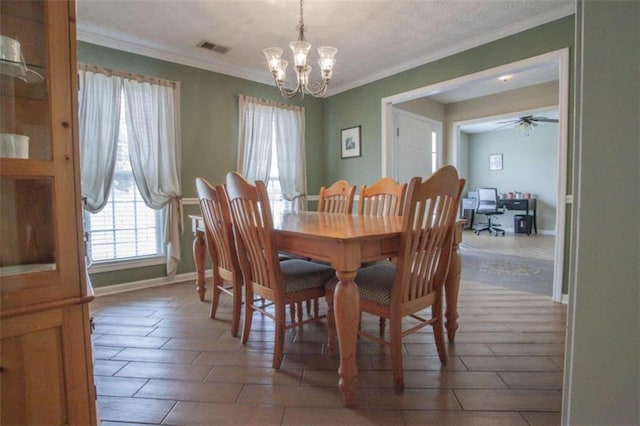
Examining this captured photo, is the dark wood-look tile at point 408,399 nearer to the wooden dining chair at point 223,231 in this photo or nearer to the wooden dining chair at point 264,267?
the wooden dining chair at point 264,267

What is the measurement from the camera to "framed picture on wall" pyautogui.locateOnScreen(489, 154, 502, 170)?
812 centimetres

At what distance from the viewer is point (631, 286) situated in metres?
0.62

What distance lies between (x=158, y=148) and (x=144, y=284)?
54.7 inches

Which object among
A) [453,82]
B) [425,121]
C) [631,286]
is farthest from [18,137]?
[425,121]

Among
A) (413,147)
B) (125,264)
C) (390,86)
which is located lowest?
(125,264)

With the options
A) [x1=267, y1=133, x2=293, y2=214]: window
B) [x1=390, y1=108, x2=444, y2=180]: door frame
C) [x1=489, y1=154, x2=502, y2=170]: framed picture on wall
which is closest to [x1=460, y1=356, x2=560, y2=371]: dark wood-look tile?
[x1=390, y1=108, x2=444, y2=180]: door frame

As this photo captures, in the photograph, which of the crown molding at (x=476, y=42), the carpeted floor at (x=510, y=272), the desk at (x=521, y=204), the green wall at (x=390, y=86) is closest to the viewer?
the crown molding at (x=476, y=42)

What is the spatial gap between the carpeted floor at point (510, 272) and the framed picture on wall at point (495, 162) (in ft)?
13.8

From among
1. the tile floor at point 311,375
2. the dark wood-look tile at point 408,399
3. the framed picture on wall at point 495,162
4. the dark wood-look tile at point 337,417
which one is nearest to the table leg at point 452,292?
the tile floor at point 311,375

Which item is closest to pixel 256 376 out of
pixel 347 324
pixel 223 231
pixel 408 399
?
pixel 347 324

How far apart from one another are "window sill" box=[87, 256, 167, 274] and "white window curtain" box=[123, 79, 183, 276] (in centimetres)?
12

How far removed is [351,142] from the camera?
4.51 m

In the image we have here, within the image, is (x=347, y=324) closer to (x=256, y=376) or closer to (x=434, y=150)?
(x=256, y=376)

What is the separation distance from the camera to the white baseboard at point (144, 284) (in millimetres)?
3044
